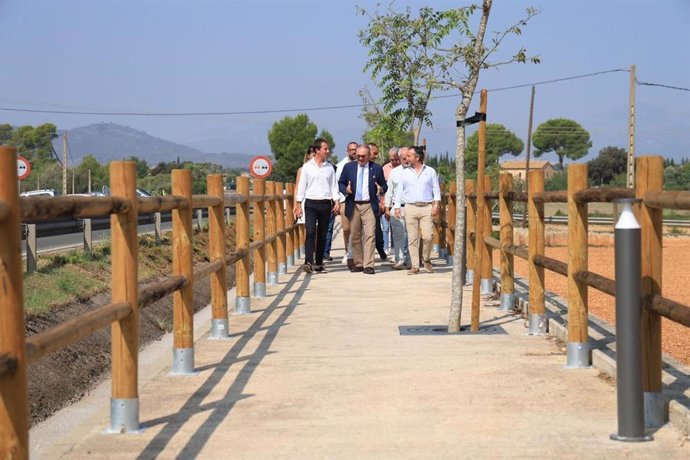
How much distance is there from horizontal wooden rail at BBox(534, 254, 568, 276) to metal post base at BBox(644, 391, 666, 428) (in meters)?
2.23

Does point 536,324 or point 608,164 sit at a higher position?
point 608,164

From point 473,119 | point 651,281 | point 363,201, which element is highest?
point 473,119

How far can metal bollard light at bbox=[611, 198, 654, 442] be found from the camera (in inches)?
231

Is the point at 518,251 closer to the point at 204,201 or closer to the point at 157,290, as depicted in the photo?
the point at 204,201

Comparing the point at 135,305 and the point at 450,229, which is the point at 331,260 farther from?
the point at 135,305

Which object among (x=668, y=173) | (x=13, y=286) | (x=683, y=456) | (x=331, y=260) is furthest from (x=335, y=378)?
(x=668, y=173)

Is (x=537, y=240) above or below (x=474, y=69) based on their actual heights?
below

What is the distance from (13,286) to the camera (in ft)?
14.1

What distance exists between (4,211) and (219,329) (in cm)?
580

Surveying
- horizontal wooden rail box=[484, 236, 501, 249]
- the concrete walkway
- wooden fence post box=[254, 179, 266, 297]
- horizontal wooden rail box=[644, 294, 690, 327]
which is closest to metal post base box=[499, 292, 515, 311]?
horizontal wooden rail box=[484, 236, 501, 249]

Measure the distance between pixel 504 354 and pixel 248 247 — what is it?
12.1ft

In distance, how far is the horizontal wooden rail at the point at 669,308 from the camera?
5.66 metres

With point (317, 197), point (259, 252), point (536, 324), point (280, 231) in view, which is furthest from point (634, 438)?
point (280, 231)

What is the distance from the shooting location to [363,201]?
17.2 metres
